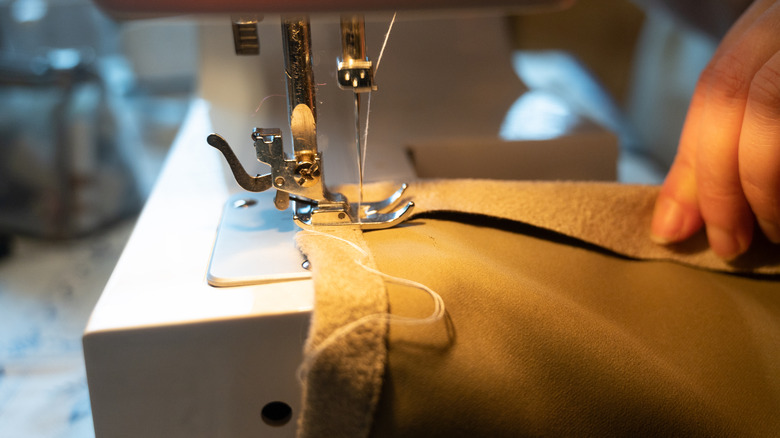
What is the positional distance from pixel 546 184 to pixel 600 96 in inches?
49.1

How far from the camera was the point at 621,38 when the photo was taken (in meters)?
1.61

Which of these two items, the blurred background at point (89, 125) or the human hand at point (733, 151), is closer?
the human hand at point (733, 151)

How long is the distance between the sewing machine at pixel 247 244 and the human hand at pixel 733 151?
0.23 m

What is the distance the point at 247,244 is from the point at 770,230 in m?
0.46

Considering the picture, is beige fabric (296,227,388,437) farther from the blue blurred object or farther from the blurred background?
the blue blurred object

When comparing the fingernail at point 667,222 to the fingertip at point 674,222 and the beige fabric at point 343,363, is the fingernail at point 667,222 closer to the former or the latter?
the fingertip at point 674,222

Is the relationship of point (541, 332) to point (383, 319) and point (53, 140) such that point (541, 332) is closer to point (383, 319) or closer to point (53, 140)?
point (383, 319)

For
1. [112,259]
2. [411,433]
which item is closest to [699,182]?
[411,433]

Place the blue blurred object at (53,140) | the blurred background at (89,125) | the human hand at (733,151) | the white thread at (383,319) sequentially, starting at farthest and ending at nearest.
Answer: the blue blurred object at (53,140) < the blurred background at (89,125) < the human hand at (733,151) < the white thread at (383,319)

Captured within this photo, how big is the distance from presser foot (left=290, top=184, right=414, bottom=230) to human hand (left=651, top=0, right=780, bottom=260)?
0.25 m

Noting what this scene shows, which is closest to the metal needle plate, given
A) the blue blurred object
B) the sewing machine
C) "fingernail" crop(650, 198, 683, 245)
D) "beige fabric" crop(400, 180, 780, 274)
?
the sewing machine

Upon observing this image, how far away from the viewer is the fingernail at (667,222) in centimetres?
52

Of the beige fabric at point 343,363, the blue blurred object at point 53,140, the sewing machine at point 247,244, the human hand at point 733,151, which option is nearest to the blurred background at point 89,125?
the blue blurred object at point 53,140

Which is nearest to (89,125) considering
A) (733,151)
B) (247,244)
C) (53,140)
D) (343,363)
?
(53,140)
